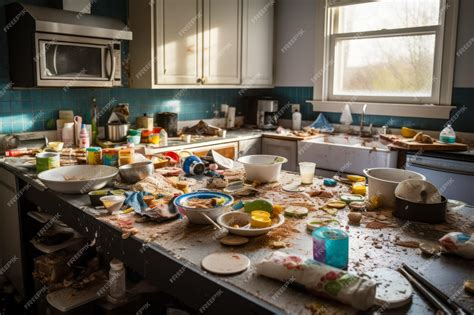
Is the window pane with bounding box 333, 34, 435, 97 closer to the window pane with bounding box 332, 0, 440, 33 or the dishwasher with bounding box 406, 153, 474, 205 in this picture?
the window pane with bounding box 332, 0, 440, 33

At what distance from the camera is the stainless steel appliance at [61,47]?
281 centimetres

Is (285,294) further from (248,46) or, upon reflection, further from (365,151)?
(248,46)

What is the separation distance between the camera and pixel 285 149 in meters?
4.00

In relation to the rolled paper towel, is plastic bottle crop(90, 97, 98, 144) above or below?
above

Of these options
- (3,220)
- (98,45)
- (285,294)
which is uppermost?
(98,45)

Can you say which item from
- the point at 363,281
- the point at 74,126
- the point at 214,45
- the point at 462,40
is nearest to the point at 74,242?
the point at 74,126

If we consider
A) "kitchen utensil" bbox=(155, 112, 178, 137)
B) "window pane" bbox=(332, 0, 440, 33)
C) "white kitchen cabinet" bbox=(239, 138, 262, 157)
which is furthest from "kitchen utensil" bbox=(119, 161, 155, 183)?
"window pane" bbox=(332, 0, 440, 33)

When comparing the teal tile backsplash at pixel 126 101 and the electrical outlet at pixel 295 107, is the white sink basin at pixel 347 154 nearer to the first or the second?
the teal tile backsplash at pixel 126 101

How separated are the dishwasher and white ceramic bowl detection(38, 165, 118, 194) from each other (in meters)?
2.28

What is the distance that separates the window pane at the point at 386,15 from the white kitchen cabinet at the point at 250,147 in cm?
145

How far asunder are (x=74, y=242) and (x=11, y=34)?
1.65 metres

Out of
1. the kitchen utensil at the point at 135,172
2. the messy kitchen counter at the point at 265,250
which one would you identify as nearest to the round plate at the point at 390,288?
the messy kitchen counter at the point at 265,250

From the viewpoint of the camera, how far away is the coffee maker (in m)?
4.52

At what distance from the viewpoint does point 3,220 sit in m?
2.92
